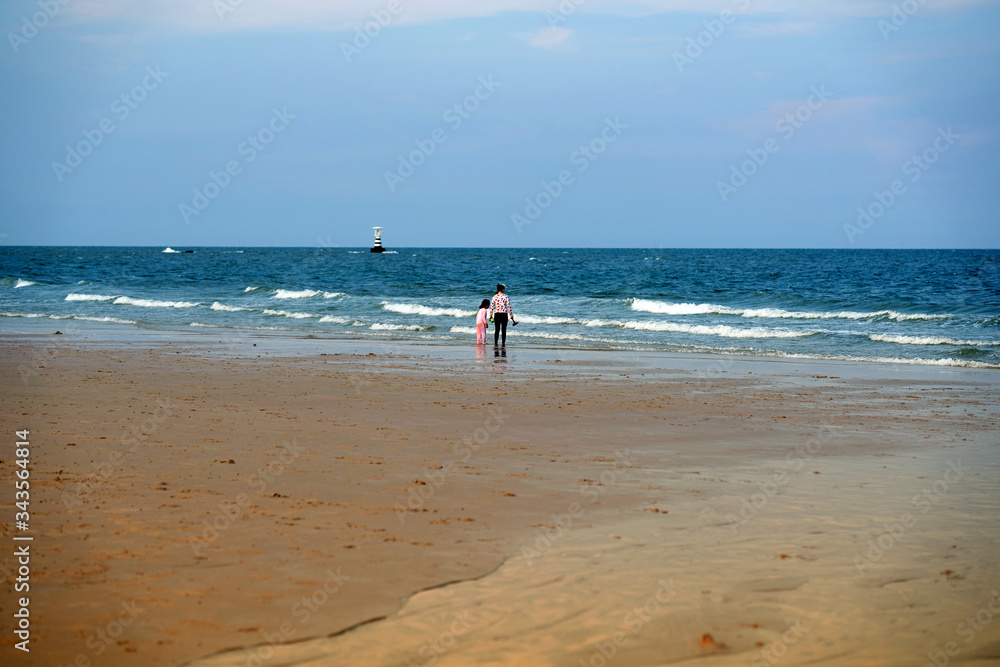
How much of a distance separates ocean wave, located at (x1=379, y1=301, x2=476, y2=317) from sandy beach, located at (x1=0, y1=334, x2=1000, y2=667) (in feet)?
73.0

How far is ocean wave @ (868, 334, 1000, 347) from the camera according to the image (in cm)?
2267

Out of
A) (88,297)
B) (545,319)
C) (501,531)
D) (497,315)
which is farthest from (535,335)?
(88,297)

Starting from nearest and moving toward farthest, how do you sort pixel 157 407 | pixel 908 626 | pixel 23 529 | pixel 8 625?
1. pixel 8 625
2. pixel 908 626
3. pixel 23 529
4. pixel 157 407

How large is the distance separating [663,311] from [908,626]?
3075 centimetres

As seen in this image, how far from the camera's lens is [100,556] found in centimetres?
538

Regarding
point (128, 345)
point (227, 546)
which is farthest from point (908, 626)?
point (128, 345)

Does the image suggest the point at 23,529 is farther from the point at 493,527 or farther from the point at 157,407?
the point at 157,407

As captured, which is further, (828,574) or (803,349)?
(803,349)

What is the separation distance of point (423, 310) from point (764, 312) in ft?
45.4

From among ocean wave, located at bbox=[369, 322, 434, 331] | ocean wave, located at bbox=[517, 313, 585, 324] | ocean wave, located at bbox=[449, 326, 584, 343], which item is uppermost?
ocean wave, located at bbox=[517, 313, 585, 324]

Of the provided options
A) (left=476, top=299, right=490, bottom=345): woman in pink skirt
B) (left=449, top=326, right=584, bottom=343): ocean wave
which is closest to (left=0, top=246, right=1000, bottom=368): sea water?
(left=449, top=326, right=584, bottom=343): ocean wave

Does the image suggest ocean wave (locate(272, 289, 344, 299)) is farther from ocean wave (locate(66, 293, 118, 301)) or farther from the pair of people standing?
the pair of people standing

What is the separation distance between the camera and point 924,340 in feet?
76.5

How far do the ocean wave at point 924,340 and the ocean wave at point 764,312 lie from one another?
553cm
